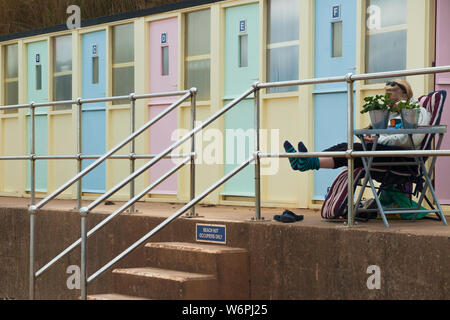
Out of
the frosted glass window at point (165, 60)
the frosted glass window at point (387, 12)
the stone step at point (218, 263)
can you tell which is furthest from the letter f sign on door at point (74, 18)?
the stone step at point (218, 263)

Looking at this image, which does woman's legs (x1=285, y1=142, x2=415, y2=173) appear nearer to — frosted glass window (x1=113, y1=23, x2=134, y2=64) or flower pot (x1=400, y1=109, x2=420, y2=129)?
flower pot (x1=400, y1=109, x2=420, y2=129)

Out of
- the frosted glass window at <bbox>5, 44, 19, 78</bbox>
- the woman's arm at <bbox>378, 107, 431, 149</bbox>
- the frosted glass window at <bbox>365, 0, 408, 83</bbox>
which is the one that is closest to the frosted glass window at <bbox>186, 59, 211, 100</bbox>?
the frosted glass window at <bbox>365, 0, 408, 83</bbox>

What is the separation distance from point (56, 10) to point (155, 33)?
3546 millimetres

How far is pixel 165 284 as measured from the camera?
240 inches

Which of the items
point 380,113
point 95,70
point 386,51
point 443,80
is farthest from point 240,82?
point 380,113

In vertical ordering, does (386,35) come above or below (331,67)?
above

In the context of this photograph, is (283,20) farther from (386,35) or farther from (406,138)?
(406,138)

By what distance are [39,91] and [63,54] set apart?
0.73 meters

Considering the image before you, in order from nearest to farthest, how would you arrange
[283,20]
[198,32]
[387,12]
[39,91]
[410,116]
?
[410,116], [387,12], [283,20], [198,32], [39,91]

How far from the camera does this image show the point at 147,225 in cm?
737

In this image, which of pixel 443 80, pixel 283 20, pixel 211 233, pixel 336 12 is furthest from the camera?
pixel 283 20

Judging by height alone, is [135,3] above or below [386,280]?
above
